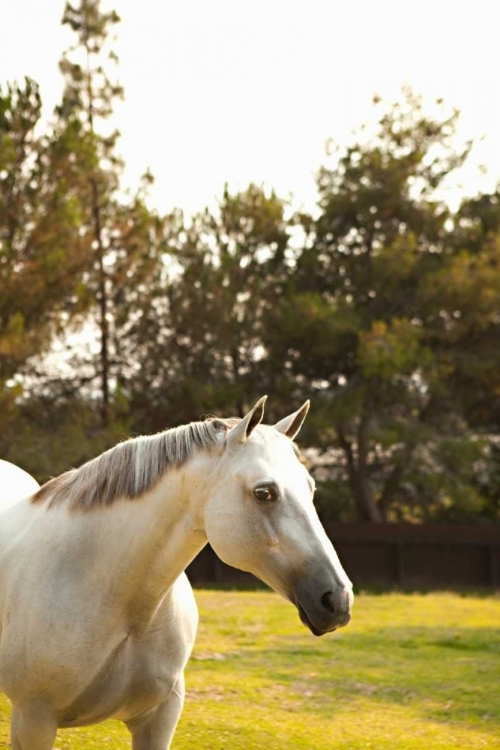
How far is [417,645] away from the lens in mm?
9375

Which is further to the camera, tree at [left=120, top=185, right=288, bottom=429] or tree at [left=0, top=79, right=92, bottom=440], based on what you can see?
tree at [left=120, top=185, right=288, bottom=429]

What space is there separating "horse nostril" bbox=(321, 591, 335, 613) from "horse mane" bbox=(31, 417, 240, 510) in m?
0.66

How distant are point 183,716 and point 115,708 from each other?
2850mm

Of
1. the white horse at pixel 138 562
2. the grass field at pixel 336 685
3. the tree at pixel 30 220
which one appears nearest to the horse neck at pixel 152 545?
the white horse at pixel 138 562

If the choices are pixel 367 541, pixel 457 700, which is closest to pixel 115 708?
pixel 457 700

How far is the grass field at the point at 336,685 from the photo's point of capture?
18.4ft

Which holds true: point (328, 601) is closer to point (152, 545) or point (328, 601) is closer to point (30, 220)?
point (152, 545)

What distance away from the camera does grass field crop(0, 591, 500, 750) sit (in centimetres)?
562

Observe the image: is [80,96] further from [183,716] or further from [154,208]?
[183,716]

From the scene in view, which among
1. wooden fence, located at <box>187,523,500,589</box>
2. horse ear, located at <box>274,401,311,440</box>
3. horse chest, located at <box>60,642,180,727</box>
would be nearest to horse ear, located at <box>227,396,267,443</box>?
horse ear, located at <box>274,401,311,440</box>

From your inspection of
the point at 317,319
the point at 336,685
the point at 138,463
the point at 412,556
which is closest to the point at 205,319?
the point at 317,319

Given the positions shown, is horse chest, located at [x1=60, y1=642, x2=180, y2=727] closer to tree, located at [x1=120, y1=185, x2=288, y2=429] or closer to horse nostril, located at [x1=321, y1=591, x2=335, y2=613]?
horse nostril, located at [x1=321, y1=591, x2=335, y2=613]

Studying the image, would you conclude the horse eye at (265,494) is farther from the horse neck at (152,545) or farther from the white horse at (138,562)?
the horse neck at (152,545)

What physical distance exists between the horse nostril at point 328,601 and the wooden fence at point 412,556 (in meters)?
15.1
